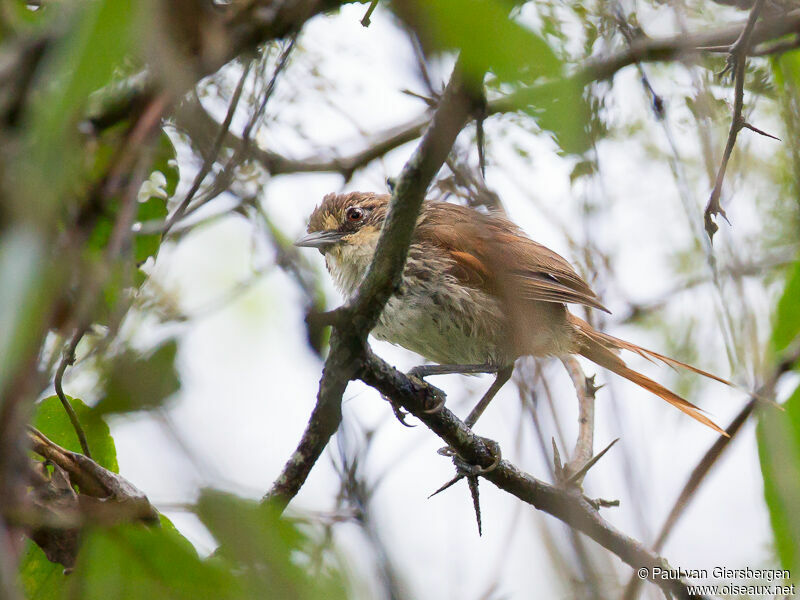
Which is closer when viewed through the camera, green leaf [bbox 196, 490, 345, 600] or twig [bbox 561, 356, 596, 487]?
green leaf [bbox 196, 490, 345, 600]

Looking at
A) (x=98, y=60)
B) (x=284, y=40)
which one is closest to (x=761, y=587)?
(x=284, y=40)

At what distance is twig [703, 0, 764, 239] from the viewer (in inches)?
75.6

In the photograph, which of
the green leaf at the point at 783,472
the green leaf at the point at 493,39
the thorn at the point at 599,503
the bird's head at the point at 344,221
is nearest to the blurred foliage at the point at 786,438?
the green leaf at the point at 783,472

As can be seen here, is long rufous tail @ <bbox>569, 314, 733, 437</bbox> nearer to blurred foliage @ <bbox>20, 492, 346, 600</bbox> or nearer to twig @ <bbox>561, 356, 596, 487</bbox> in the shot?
twig @ <bbox>561, 356, 596, 487</bbox>

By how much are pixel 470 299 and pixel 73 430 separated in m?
2.01

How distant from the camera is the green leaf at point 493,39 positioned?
933 millimetres

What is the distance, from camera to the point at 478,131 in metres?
1.45

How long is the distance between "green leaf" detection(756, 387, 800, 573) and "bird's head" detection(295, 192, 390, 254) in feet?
9.02

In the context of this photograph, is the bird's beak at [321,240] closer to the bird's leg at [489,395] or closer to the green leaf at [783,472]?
the bird's leg at [489,395]

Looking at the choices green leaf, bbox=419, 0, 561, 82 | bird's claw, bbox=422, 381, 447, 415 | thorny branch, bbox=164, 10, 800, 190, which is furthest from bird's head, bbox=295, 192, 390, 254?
green leaf, bbox=419, 0, 561, 82

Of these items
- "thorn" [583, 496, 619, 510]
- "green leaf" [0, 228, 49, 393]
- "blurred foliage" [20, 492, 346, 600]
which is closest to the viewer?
"green leaf" [0, 228, 49, 393]

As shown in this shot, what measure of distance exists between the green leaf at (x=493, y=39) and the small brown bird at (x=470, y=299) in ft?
8.27

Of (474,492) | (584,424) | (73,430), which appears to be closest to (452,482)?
(474,492)

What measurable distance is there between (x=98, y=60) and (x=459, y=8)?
0.43 m
